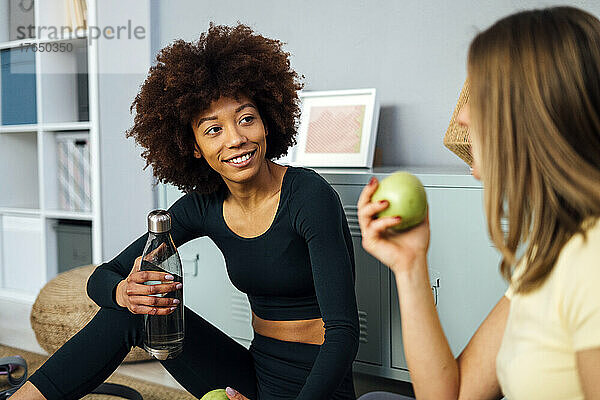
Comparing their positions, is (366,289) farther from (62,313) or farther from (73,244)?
(73,244)

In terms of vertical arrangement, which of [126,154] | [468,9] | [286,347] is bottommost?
[286,347]

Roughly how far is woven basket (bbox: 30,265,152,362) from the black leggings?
3.04 ft

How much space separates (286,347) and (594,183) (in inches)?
41.2

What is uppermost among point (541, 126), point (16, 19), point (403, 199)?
point (16, 19)

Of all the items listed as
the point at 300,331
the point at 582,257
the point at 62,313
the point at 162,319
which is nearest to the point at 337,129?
the point at 300,331

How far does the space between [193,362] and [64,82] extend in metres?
2.04

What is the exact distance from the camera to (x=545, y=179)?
2.58 ft

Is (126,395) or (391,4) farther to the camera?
(391,4)

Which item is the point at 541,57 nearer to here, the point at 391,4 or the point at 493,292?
the point at 493,292

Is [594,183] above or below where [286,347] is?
above

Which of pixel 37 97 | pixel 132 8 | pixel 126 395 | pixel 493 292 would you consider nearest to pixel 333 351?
pixel 493 292

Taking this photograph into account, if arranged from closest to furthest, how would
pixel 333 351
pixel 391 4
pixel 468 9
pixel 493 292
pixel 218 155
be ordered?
pixel 333 351 < pixel 218 155 < pixel 493 292 < pixel 468 9 < pixel 391 4

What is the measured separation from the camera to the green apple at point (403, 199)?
38.4 inches

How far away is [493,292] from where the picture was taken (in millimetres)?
1839
